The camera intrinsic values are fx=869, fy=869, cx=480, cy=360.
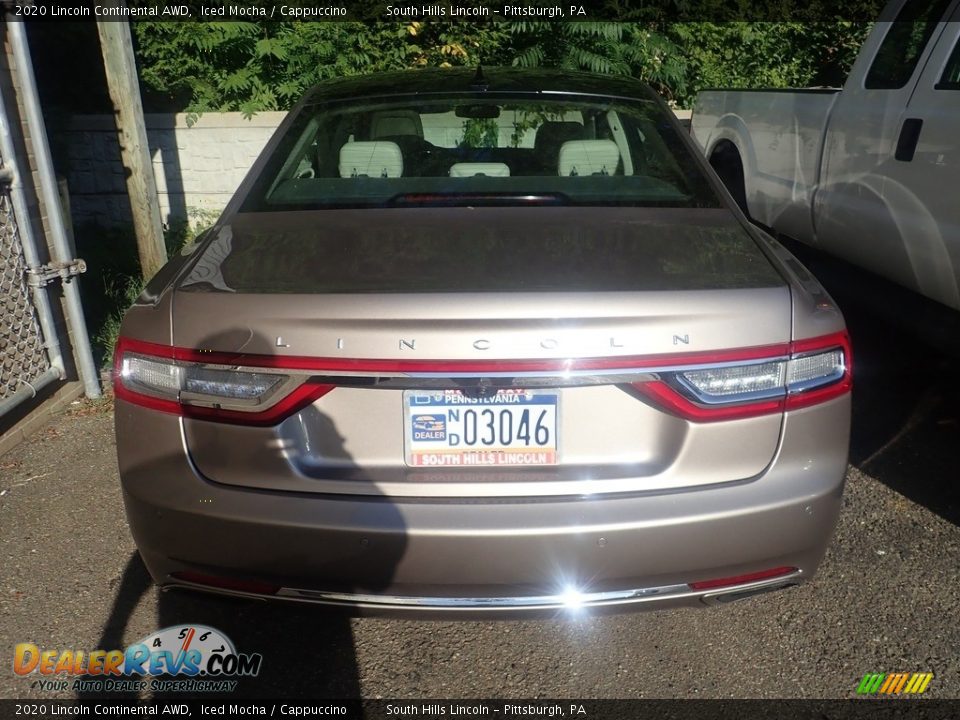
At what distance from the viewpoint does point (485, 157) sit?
10.6 ft

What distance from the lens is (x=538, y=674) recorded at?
99.9 inches

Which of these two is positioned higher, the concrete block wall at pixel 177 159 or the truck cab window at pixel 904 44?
the truck cab window at pixel 904 44

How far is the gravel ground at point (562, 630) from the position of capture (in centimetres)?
251

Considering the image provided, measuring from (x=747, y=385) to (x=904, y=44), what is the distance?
3144mm

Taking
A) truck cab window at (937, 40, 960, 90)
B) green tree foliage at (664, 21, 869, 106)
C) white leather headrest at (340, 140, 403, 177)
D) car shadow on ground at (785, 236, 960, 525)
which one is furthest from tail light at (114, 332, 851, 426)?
green tree foliage at (664, 21, 869, 106)

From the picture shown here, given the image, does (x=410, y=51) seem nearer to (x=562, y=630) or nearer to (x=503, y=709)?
(x=562, y=630)

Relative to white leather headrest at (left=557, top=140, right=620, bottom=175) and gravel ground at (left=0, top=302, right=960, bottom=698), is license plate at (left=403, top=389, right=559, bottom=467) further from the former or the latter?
white leather headrest at (left=557, top=140, right=620, bottom=175)

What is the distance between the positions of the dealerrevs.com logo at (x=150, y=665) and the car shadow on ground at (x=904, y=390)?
268 cm

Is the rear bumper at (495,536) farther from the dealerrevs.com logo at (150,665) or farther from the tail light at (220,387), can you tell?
the dealerrevs.com logo at (150,665)

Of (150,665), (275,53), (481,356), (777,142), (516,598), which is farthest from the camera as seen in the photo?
(275,53)

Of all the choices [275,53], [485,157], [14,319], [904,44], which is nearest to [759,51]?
[275,53]

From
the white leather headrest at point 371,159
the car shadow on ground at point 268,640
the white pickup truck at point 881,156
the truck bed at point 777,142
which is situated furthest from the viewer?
the truck bed at point 777,142

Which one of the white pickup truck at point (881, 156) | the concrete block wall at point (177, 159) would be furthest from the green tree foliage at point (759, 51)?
the concrete block wall at point (177, 159)

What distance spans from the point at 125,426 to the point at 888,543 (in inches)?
104
